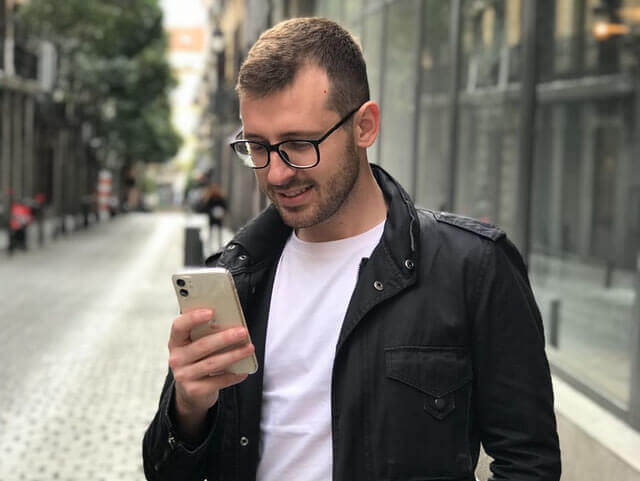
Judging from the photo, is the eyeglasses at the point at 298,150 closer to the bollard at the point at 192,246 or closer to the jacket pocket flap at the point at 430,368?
the jacket pocket flap at the point at 430,368

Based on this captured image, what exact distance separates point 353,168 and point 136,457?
511cm

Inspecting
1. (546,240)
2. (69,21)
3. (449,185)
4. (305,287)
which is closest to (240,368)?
(305,287)

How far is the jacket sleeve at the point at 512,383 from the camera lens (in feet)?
6.68

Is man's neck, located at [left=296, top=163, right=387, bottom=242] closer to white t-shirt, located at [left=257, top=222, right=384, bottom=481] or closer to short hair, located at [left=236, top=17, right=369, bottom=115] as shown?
white t-shirt, located at [left=257, top=222, right=384, bottom=481]

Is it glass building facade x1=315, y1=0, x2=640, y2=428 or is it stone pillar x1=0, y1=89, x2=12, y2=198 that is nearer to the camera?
glass building facade x1=315, y1=0, x2=640, y2=428

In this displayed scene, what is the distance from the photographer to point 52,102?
3975 centimetres

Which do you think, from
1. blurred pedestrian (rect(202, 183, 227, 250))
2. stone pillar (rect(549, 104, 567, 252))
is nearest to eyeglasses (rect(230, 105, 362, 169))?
stone pillar (rect(549, 104, 567, 252))

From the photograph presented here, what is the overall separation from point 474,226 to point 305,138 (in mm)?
385

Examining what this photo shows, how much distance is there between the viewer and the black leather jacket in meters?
2.04

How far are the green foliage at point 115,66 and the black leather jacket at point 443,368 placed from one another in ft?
99.8

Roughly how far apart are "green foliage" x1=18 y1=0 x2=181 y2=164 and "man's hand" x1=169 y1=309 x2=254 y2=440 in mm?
30438

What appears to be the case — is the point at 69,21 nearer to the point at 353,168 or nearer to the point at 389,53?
the point at 389,53

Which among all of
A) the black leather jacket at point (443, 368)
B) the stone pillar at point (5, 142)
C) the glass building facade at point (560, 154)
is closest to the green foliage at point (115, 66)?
the stone pillar at point (5, 142)

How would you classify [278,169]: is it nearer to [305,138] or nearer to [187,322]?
[305,138]
